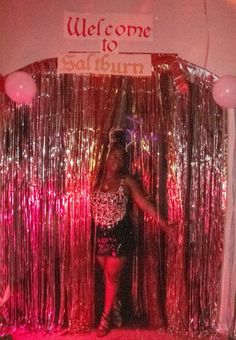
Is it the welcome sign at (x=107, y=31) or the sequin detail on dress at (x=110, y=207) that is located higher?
the welcome sign at (x=107, y=31)

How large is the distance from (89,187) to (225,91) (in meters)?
1.01

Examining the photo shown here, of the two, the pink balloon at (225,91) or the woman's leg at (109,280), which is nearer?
the pink balloon at (225,91)

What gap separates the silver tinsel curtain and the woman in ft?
0.20

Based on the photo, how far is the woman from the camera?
305 centimetres

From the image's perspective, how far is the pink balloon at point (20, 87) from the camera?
2838mm

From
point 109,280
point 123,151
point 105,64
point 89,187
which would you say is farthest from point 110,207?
point 105,64

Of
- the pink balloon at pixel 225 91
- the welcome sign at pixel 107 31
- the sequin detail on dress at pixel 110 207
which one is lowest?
the sequin detail on dress at pixel 110 207

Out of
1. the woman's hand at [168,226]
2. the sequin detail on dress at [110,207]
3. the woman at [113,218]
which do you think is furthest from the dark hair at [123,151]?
the woman's hand at [168,226]

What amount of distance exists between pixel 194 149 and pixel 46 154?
930 millimetres

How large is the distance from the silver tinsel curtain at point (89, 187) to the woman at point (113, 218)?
60mm

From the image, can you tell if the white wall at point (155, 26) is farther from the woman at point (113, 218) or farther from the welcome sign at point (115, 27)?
the woman at point (113, 218)

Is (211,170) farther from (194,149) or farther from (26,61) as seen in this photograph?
(26,61)

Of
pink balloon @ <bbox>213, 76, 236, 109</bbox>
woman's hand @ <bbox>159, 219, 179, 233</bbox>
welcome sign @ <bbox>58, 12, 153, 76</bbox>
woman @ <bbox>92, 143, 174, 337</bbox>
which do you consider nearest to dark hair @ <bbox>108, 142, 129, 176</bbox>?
woman @ <bbox>92, 143, 174, 337</bbox>

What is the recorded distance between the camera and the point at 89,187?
309cm
